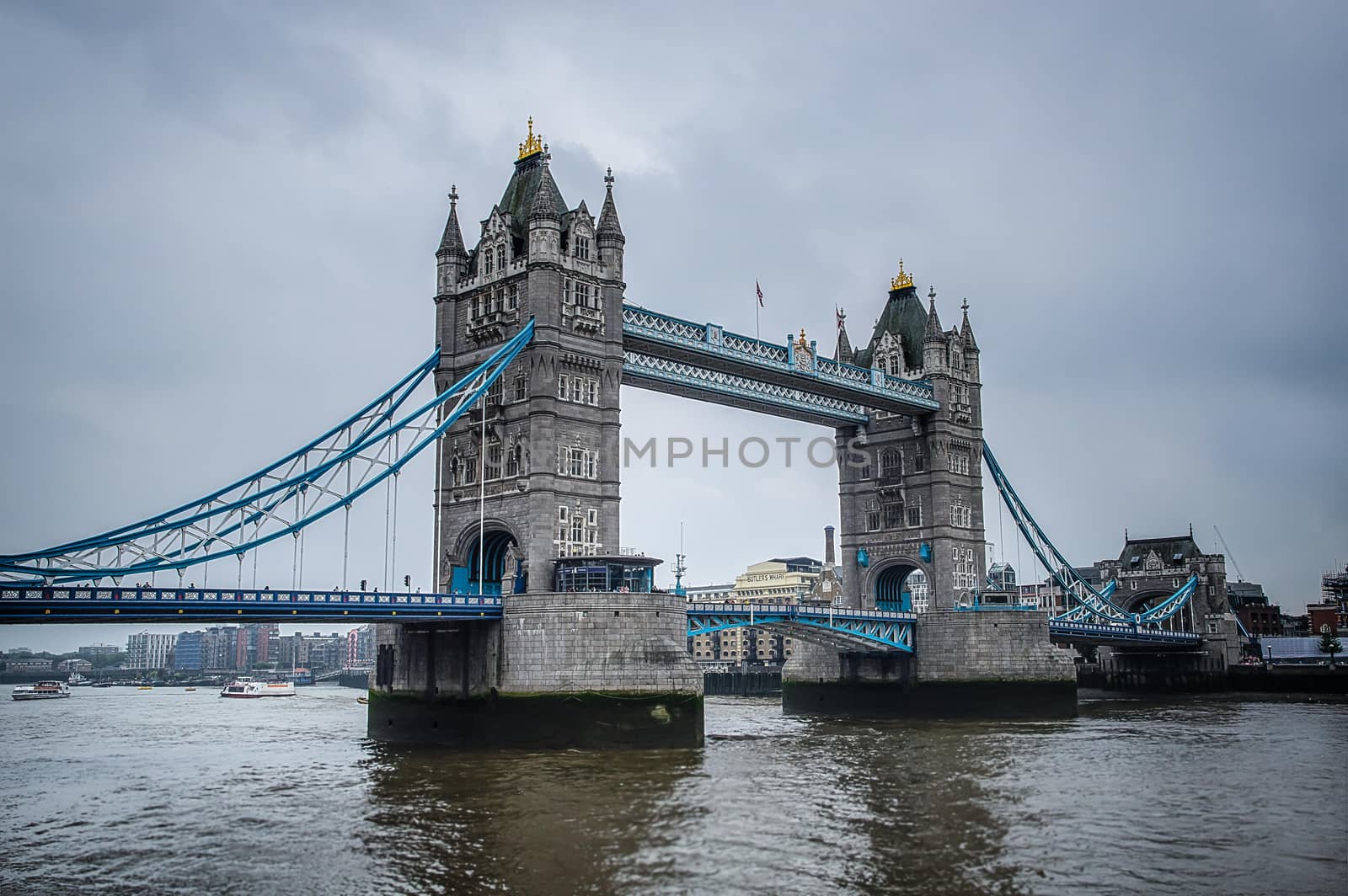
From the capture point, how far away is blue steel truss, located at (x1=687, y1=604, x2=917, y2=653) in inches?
2383

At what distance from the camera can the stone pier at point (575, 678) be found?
48188 mm

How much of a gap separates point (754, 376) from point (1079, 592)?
139ft

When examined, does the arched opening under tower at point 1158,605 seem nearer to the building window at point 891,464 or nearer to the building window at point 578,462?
the building window at point 891,464

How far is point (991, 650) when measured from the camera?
7194 cm

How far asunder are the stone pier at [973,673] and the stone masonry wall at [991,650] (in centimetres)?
5

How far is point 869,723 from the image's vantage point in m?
66.2

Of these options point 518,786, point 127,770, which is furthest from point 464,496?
point 518,786

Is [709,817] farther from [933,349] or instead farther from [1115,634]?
[1115,634]

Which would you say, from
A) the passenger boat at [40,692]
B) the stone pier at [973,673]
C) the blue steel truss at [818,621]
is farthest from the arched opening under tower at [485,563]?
the passenger boat at [40,692]

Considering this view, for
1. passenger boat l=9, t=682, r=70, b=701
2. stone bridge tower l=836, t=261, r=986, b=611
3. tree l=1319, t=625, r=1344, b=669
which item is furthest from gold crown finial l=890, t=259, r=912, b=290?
passenger boat l=9, t=682, r=70, b=701

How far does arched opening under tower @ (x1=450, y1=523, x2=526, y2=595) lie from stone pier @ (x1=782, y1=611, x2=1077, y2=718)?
89.7 ft

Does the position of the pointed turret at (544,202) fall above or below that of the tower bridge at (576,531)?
above

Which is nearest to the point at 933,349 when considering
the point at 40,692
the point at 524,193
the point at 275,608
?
the point at 524,193

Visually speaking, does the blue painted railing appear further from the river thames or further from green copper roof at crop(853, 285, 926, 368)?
the river thames
